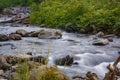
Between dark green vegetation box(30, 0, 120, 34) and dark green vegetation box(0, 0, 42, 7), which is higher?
dark green vegetation box(30, 0, 120, 34)

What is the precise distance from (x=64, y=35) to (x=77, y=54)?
5269 millimetres

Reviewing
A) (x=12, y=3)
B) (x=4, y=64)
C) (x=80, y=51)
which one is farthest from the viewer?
(x=12, y=3)

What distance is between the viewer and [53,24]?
21.5 meters

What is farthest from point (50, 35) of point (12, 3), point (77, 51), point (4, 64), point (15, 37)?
point (12, 3)

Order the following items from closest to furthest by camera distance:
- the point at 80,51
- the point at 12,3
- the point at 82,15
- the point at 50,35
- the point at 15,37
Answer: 1. the point at 80,51
2. the point at 15,37
3. the point at 50,35
4. the point at 82,15
5. the point at 12,3

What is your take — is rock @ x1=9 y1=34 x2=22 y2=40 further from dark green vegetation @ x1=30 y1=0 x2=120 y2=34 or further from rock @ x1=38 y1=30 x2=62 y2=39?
dark green vegetation @ x1=30 y1=0 x2=120 y2=34

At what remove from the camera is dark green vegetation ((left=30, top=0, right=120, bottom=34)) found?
1817cm

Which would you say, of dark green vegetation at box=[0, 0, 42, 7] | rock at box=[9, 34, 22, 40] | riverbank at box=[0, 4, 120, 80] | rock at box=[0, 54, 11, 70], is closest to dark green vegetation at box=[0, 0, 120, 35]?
riverbank at box=[0, 4, 120, 80]

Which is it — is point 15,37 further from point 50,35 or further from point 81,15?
point 81,15

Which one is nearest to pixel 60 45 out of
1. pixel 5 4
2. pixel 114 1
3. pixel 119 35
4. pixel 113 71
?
pixel 119 35

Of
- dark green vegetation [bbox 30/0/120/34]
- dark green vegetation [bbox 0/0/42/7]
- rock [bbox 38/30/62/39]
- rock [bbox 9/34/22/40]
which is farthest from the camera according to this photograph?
dark green vegetation [bbox 0/0/42/7]

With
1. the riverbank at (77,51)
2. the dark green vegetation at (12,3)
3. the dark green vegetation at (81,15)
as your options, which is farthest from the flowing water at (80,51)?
the dark green vegetation at (12,3)

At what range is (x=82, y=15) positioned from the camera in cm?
2069

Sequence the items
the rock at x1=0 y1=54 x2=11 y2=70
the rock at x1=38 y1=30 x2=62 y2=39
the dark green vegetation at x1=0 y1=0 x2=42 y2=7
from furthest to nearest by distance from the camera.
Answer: the dark green vegetation at x1=0 y1=0 x2=42 y2=7 → the rock at x1=38 y1=30 x2=62 y2=39 → the rock at x1=0 y1=54 x2=11 y2=70
